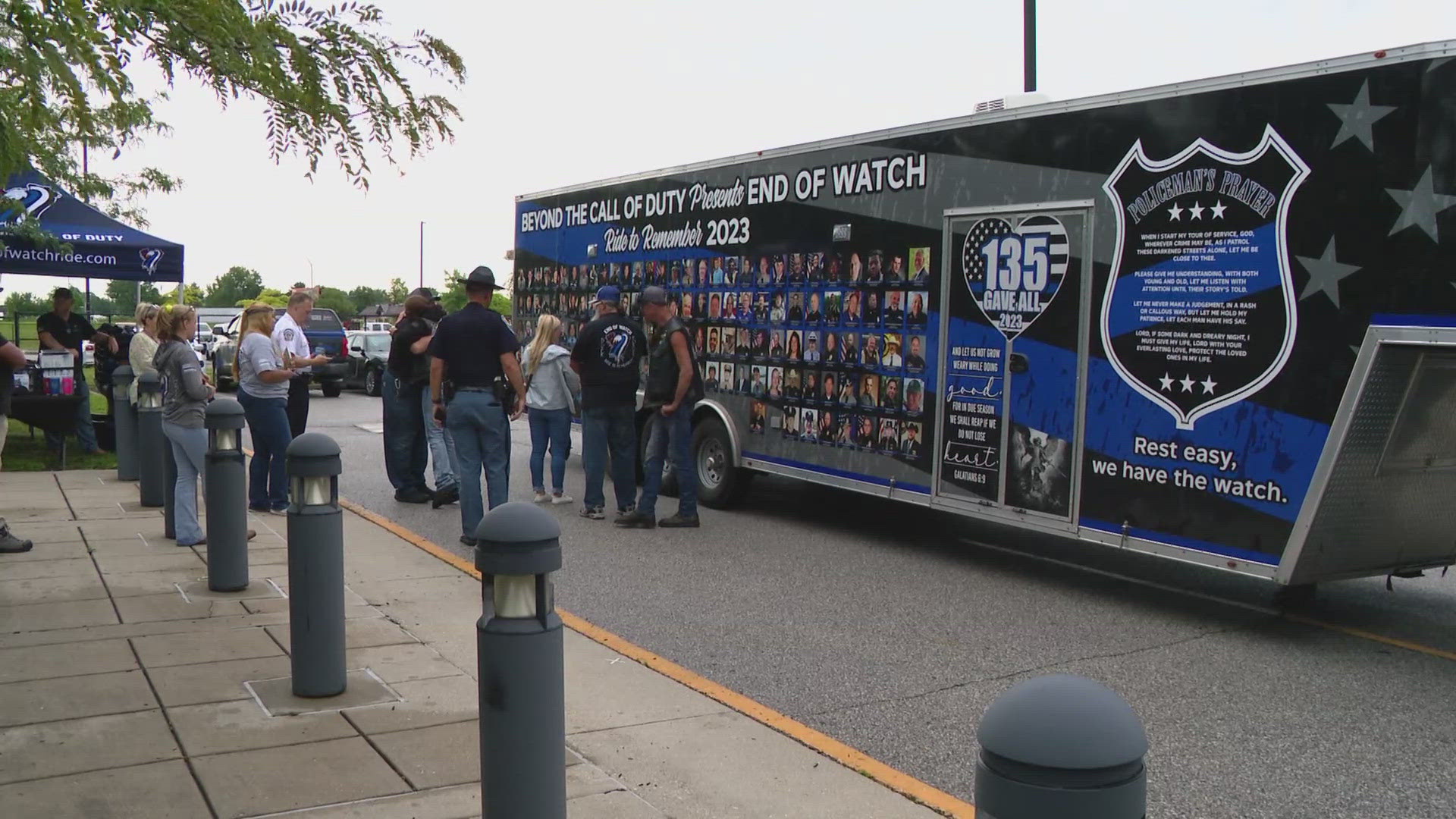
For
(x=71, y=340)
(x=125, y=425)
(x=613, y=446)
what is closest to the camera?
(x=613, y=446)

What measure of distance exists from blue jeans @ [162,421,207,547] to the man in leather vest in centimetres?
315

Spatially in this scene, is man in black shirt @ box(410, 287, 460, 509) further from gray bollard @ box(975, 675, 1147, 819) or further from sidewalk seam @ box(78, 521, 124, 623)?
gray bollard @ box(975, 675, 1147, 819)

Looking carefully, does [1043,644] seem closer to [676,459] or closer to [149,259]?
[676,459]

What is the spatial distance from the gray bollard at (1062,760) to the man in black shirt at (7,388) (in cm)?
758

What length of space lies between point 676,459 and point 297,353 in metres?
3.30

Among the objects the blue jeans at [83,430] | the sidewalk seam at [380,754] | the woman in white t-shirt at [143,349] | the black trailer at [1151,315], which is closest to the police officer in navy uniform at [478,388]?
the black trailer at [1151,315]

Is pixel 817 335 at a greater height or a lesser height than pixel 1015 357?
greater

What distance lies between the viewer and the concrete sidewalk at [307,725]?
4.15m

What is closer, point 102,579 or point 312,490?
point 312,490

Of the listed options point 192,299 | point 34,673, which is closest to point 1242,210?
point 34,673

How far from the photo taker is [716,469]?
36.0ft

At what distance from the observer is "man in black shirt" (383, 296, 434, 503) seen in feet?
35.0

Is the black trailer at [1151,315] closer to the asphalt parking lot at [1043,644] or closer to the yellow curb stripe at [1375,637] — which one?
the yellow curb stripe at [1375,637]

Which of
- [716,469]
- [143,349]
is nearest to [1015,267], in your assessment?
[716,469]
